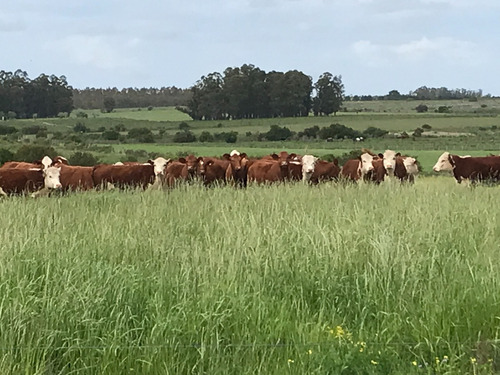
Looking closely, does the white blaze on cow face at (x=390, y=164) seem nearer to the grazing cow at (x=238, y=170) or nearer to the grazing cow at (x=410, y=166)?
the grazing cow at (x=410, y=166)

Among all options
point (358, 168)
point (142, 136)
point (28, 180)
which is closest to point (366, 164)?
point (358, 168)

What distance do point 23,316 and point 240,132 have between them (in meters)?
64.3

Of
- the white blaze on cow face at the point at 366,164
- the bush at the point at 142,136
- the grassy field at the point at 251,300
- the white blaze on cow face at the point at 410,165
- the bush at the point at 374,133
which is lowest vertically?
the bush at the point at 374,133

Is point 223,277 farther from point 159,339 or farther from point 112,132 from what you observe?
point 112,132

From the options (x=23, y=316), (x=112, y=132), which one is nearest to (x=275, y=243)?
(x=23, y=316)

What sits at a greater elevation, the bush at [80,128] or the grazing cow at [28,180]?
the grazing cow at [28,180]

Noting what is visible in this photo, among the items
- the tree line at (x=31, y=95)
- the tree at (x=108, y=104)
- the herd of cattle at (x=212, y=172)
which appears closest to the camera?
the herd of cattle at (x=212, y=172)

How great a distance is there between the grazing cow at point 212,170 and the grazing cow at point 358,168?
13.2 feet

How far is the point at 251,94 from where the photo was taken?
87.1m

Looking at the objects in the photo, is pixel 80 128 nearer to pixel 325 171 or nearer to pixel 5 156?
pixel 5 156

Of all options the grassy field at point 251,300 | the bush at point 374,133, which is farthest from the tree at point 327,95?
the grassy field at point 251,300

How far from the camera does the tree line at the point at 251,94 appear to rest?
282 ft

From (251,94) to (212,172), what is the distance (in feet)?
222

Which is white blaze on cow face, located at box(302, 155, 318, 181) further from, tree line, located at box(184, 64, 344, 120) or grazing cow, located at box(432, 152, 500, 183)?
tree line, located at box(184, 64, 344, 120)
